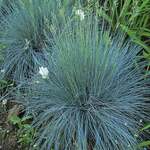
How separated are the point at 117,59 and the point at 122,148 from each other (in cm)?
64

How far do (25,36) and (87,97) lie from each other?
1.11 meters

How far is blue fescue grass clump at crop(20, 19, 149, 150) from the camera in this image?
257 cm

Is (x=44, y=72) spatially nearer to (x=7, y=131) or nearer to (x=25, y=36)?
(x=7, y=131)

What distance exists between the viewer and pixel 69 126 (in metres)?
2.57

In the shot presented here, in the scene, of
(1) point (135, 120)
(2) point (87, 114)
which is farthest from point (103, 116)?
(1) point (135, 120)

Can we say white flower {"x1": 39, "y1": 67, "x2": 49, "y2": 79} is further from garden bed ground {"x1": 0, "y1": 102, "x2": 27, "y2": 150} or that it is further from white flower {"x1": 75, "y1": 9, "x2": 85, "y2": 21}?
garden bed ground {"x1": 0, "y1": 102, "x2": 27, "y2": 150}

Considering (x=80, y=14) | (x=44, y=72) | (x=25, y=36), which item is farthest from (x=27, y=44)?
(x=80, y=14)

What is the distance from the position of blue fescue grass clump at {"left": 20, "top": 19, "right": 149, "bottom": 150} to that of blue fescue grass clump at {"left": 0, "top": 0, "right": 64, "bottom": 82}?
1.77 ft

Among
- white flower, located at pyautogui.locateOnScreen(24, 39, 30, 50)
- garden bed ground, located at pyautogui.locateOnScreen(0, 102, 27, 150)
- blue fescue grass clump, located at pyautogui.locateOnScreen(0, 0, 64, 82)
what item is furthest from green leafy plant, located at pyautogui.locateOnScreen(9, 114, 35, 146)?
white flower, located at pyautogui.locateOnScreen(24, 39, 30, 50)

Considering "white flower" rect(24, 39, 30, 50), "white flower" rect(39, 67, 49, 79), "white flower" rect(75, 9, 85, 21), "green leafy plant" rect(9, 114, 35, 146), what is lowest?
"green leafy plant" rect(9, 114, 35, 146)

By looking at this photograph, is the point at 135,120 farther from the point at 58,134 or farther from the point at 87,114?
the point at 58,134

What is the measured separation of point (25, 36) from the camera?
3.52 metres

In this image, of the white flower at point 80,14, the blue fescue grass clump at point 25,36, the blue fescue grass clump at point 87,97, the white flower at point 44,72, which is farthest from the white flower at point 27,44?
the white flower at point 80,14

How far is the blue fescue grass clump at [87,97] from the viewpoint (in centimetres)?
257
